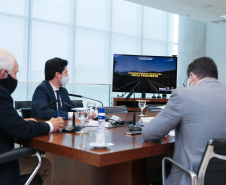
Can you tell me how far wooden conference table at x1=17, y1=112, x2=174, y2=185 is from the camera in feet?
4.76

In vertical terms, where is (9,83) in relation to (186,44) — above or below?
below

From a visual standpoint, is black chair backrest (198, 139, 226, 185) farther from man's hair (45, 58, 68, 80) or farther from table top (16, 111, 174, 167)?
man's hair (45, 58, 68, 80)

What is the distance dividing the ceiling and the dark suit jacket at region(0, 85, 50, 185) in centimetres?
526

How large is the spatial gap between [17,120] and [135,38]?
6.94 metres

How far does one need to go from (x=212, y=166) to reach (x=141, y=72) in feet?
10.8

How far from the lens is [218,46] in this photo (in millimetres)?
9461

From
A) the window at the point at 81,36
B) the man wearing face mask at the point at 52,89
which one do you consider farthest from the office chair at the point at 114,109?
the window at the point at 81,36

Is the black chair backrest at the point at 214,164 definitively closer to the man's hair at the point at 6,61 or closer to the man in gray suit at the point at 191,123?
the man in gray suit at the point at 191,123

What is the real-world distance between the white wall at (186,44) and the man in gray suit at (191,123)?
7.43 meters

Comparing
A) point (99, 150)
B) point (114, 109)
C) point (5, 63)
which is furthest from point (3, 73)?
point (114, 109)

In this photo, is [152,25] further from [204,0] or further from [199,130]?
[199,130]

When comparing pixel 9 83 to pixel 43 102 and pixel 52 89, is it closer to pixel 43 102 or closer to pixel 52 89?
pixel 43 102

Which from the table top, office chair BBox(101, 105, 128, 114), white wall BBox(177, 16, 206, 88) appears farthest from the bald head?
white wall BBox(177, 16, 206, 88)

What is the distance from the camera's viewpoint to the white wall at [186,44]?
29.5ft
